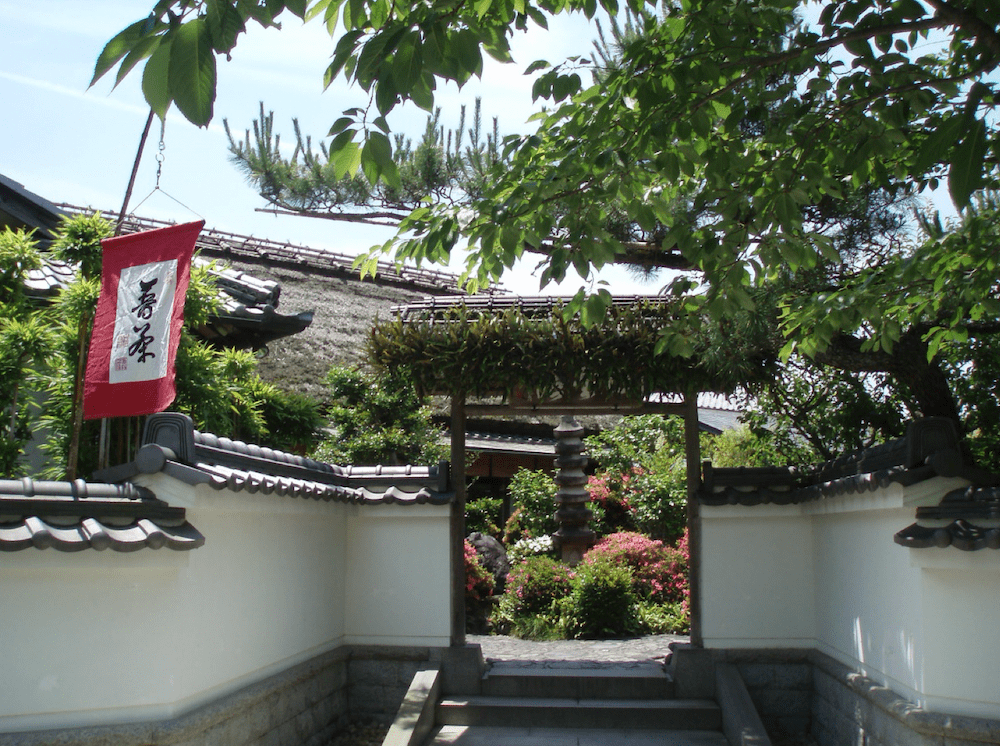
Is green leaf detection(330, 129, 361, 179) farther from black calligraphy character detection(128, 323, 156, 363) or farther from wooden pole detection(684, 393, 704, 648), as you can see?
wooden pole detection(684, 393, 704, 648)

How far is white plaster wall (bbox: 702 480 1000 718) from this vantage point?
15.8 feet

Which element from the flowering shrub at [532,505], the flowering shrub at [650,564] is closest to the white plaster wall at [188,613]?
the flowering shrub at [650,564]

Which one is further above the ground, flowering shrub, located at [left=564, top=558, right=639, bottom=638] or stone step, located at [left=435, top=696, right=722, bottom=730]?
flowering shrub, located at [left=564, top=558, right=639, bottom=638]

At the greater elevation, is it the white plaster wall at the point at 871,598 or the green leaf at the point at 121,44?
the green leaf at the point at 121,44

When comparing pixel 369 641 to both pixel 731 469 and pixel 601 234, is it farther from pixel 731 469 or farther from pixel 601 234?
pixel 601 234

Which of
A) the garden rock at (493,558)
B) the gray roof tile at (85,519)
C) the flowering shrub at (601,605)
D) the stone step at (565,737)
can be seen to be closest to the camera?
the gray roof tile at (85,519)

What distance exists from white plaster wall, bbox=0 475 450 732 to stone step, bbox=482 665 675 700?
65 cm

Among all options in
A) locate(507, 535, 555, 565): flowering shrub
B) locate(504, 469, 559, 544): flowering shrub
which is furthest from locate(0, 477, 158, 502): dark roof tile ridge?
locate(504, 469, 559, 544): flowering shrub

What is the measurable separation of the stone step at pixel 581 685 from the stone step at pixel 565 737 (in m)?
0.40

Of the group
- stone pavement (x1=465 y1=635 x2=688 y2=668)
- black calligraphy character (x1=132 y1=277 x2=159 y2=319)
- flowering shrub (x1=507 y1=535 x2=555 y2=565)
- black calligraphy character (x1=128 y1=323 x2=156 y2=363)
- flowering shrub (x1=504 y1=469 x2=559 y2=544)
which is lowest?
stone pavement (x1=465 y1=635 x2=688 y2=668)

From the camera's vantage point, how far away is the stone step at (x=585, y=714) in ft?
23.2

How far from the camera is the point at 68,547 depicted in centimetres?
412

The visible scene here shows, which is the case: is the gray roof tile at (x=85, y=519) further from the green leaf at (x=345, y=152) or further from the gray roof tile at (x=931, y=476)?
the gray roof tile at (x=931, y=476)

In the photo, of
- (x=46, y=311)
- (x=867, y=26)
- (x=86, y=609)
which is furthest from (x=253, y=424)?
(x=867, y=26)
